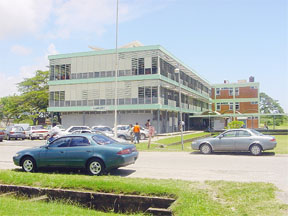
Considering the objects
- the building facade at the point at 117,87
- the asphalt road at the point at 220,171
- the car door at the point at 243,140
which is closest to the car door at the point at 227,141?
the car door at the point at 243,140

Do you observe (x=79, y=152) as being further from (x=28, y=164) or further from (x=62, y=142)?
(x=28, y=164)

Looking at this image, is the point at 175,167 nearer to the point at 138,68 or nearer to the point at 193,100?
the point at 138,68

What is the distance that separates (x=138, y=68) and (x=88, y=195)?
32786mm

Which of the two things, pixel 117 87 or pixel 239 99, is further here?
pixel 239 99

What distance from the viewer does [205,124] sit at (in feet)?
204

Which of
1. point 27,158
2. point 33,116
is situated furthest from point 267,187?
point 33,116

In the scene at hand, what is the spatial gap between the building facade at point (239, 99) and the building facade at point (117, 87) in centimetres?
3133

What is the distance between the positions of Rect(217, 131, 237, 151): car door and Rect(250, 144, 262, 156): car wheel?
959 mm

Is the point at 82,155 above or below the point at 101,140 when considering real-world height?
below

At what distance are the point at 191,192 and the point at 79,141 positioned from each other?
5.27 metres

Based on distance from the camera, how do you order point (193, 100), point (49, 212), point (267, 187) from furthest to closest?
1. point (193, 100)
2. point (267, 187)
3. point (49, 212)

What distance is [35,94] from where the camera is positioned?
60594mm

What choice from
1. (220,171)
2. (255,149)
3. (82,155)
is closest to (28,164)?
(82,155)

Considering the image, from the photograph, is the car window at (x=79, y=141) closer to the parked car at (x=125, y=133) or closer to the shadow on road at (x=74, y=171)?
the shadow on road at (x=74, y=171)
